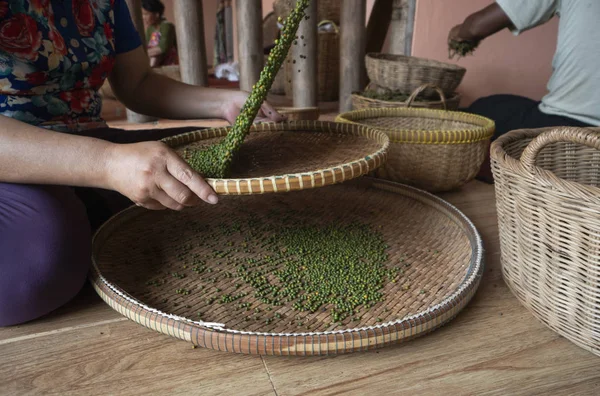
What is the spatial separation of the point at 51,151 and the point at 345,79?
2631mm

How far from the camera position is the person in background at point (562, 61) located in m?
1.91

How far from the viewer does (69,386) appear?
2.88ft

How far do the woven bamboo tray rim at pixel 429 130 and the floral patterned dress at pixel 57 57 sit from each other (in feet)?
2.93

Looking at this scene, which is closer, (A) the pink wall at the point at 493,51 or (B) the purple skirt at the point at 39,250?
(B) the purple skirt at the point at 39,250

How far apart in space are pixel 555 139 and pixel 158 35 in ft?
16.7

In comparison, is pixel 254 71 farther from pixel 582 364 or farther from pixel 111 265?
pixel 582 364

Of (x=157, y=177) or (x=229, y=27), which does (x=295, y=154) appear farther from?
(x=229, y=27)

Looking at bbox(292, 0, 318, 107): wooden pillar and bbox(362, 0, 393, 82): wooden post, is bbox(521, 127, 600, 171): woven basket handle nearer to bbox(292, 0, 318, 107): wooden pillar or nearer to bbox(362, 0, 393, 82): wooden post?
bbox(292, 0, 318, 107): wooden pillar

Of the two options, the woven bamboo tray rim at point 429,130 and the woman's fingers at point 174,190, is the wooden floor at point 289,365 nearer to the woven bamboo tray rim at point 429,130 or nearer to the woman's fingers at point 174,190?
the woman's fingers at point 174,190

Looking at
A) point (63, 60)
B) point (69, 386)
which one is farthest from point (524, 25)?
point (69, 386)

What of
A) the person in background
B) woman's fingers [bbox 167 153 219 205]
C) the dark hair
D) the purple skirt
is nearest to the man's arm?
the person in background

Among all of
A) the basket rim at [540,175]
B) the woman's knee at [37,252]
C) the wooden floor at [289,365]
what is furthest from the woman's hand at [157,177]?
the basket rim at [540,175]

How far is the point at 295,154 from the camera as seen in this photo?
124 centimetres

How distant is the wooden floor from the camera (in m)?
0.88
